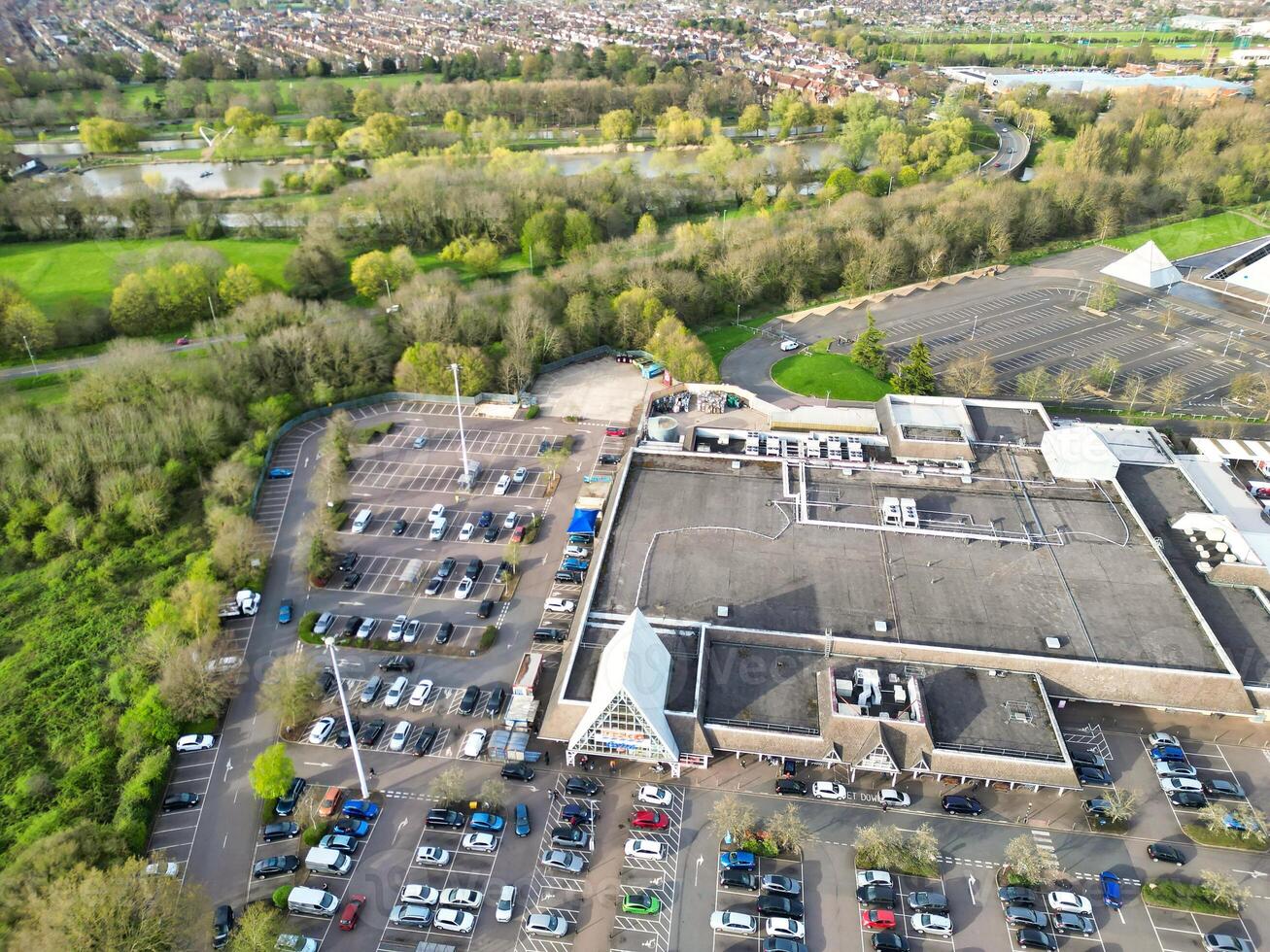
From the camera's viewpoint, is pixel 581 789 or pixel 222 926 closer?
pixel 222 926

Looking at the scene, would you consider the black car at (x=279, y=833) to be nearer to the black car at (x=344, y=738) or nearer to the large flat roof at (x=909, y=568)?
the black car at (x=344, y=738)

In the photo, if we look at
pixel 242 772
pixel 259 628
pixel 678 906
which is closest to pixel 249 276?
pixel 259 628

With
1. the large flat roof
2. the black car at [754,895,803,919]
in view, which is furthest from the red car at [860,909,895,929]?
the large flat roof

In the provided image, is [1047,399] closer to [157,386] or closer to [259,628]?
[259,628]

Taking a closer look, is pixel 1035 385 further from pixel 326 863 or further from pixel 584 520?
pixel 326 863

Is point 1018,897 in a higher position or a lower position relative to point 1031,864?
lower

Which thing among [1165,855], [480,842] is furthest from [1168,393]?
[480,842]

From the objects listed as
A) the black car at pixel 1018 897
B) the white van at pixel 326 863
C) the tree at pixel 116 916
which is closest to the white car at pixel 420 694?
the white van at pixel 326 863
